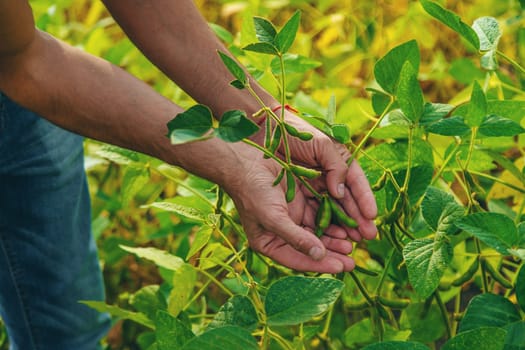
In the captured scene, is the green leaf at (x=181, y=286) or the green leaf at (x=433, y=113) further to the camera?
the green leaf at (x=181, y=286)

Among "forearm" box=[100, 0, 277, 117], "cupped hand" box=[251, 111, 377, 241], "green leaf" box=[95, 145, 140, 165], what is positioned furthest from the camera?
"green leaf" box=[95, 145, 140, 165]

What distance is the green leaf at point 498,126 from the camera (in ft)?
3.28

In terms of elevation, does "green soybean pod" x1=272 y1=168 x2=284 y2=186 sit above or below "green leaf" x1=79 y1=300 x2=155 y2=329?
above

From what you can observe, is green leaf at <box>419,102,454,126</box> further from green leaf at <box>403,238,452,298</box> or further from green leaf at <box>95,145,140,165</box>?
green leaf at <box>95,145,140,165</box>

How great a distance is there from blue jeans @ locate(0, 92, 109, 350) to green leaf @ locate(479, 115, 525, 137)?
28.5 inches

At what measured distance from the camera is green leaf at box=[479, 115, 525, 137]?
100 centimetres

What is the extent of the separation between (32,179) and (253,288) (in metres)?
0.55

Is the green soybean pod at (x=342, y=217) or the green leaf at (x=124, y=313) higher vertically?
the green soybean pod at (x=342, y=217)

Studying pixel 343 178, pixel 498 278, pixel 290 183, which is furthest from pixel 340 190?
pixel 498 278

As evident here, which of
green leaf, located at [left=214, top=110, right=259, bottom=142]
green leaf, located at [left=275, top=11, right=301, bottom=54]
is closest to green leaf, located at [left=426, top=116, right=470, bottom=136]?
green leaf, located at [left=275, top=11, right=301, bottom=54]

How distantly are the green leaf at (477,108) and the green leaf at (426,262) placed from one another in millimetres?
154

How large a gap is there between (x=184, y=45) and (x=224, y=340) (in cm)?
53

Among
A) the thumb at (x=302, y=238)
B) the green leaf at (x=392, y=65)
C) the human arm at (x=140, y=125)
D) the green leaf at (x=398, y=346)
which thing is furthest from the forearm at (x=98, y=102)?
the green leaf at (x=398, y=346)

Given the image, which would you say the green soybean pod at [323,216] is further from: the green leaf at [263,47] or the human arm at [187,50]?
the green leaf at [263,47]
